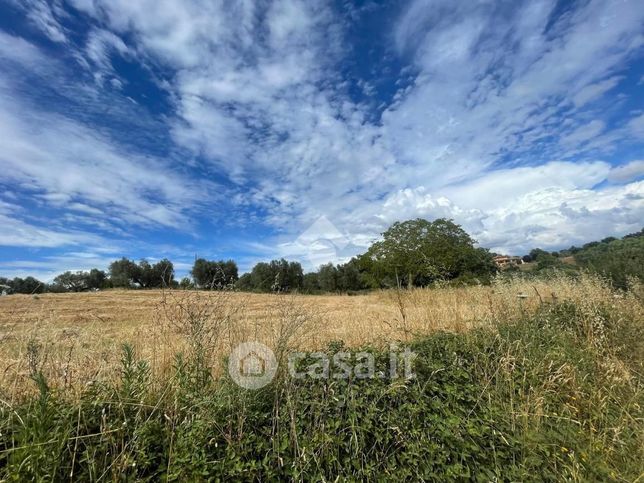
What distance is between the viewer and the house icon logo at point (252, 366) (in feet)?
8.61

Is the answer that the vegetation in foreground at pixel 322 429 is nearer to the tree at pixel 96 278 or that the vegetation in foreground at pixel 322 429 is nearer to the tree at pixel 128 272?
the tree at pixel 128 272

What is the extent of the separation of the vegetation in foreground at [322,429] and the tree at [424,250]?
68.3ft

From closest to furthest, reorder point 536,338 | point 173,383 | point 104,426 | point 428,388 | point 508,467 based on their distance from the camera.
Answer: point 104,426 < point 508,467 < point 173,383 < point 428,388 < point 536,338

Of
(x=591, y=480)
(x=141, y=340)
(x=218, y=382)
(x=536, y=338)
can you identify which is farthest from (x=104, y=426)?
(x=536, y=338)

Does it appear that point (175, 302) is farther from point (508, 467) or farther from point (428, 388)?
point (508, 467)

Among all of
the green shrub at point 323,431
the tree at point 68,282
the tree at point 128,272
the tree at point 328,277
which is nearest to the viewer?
the green shrub at point 323,431

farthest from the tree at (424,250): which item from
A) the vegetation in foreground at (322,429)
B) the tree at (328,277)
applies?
the vegetation in foreground at (322,429)

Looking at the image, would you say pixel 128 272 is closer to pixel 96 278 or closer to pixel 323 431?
pixel 96 278

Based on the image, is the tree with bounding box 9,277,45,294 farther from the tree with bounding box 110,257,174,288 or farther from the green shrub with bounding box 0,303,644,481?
the tree with bounding box 110,257,174,288

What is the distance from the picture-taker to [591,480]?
7.07 feet

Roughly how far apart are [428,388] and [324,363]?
38.3 inches

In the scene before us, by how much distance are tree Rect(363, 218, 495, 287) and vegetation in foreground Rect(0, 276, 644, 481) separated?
20.8 metres

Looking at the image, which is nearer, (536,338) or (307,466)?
(307,466)

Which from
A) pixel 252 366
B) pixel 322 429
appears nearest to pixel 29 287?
pixel 252 366
